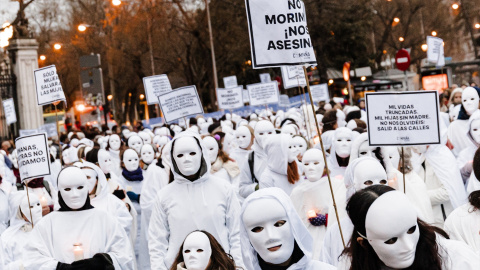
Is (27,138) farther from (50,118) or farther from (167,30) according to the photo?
(50,118)

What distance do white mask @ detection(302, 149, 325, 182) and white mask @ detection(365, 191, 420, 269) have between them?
4.02 m

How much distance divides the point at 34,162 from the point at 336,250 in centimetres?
458

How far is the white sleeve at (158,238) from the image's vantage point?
20.8 ft

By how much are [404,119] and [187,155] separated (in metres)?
1.72

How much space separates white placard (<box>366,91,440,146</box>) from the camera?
5977 millimetres

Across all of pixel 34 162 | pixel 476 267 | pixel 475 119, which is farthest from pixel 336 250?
pixel 34 162

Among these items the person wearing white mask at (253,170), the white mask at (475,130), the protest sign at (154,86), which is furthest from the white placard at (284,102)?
the white mask at (475,130)

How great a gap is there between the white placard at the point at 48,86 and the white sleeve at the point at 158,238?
554cm

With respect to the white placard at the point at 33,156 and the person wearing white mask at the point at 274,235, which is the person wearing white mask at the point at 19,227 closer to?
the white placard at the point at 33,156

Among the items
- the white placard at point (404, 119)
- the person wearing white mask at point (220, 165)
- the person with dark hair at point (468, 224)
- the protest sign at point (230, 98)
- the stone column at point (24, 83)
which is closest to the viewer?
the person with dark hair at point (468, 224)

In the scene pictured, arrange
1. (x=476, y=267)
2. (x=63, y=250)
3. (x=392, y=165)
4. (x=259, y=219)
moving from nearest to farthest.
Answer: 1. (x=476, y=267)
2. (x=259, y=219)
3. (x=63, y=250)
4. (x=392, y=165)

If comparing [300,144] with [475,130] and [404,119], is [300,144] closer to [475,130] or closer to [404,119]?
[475,130]

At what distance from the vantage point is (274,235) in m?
3.92

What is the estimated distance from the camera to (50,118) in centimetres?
5984
